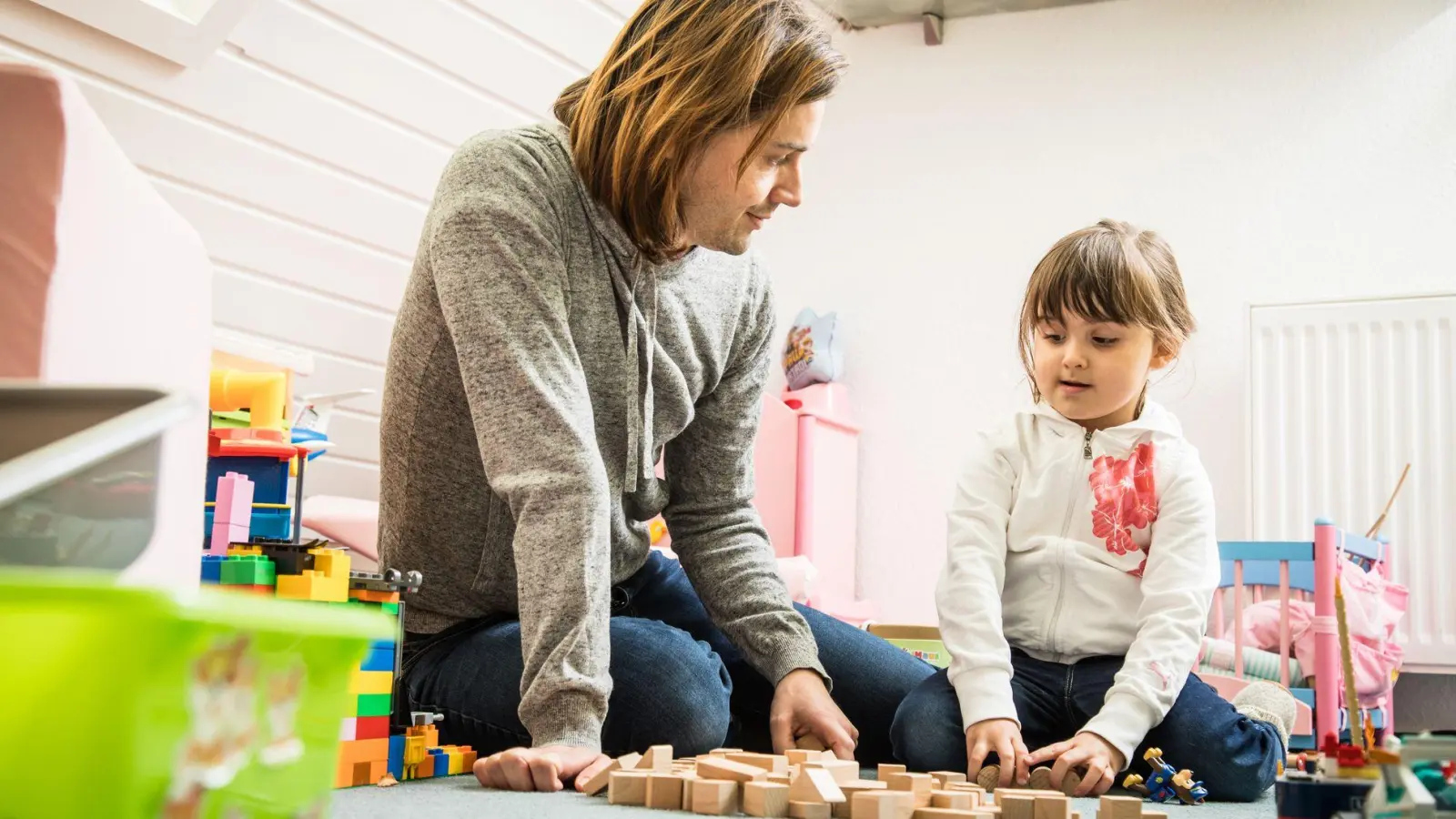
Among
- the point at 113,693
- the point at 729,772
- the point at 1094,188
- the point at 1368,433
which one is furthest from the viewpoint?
the point at 1094,188

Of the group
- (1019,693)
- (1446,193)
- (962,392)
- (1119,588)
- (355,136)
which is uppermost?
(1446,193)

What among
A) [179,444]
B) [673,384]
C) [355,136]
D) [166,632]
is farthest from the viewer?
[355,136]

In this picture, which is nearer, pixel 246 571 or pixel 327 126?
pixel 246 571

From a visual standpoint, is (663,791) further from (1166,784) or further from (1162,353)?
(1162,353)

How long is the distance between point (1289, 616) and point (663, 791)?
65.9 inches

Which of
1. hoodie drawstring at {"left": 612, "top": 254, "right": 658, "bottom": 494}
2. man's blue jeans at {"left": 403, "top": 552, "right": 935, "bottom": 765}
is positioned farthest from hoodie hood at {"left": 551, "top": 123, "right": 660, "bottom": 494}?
man's blue jeans at {"left": 403, "top": 552, "right": 935, "bottom": 765}

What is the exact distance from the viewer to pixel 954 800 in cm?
82

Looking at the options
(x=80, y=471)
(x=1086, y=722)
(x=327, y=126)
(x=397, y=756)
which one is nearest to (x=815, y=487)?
(x=327, y=126)

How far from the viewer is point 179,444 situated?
783 mm

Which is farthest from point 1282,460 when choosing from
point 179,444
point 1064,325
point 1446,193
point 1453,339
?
point 179,444

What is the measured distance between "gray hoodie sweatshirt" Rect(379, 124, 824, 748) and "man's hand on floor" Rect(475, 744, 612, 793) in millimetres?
24

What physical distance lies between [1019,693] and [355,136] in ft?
4.50

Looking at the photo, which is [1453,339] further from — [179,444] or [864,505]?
[179,444]

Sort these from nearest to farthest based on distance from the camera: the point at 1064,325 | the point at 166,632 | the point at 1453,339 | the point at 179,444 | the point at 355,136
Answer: the point at 166,632 → the point at 179,444 → the point at 1064,325 → the point at 355,136 → the point at 1453,339
